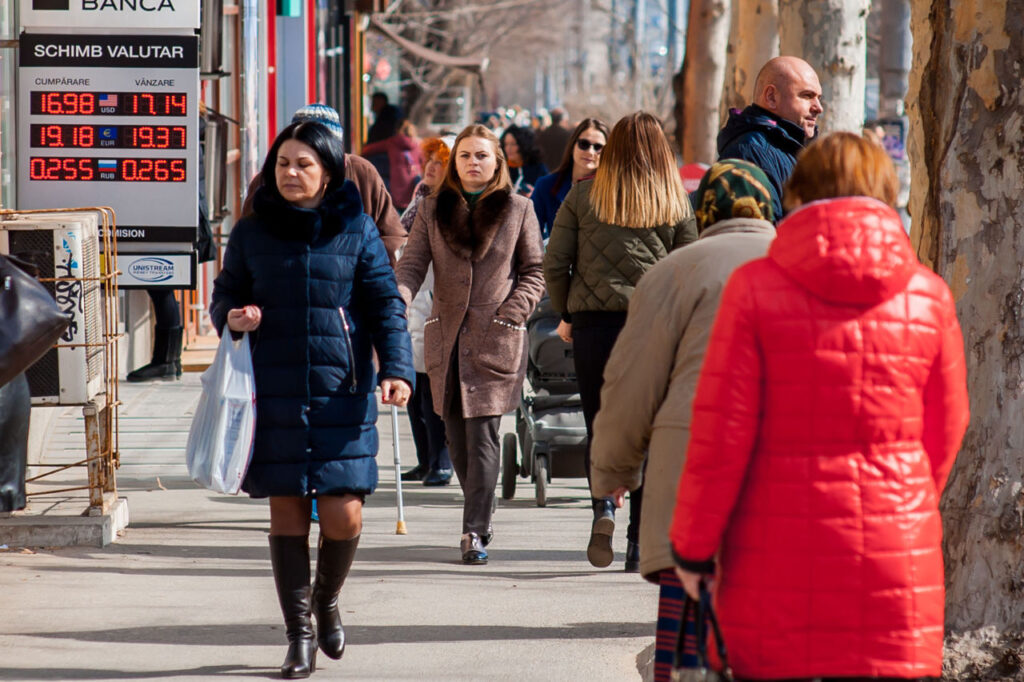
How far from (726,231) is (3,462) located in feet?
13.1

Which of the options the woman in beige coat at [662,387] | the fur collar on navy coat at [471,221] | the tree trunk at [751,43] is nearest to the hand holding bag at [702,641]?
the woman in beige coat at [662,387]

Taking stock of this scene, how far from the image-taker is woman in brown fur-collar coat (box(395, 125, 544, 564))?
716 cm

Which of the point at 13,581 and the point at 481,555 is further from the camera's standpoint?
the point at 481,555

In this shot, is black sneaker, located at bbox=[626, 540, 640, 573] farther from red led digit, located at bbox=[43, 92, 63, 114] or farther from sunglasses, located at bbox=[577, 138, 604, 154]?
red led digit, located at bbox=[43, 92, 63, 114]

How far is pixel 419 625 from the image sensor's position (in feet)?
19.9

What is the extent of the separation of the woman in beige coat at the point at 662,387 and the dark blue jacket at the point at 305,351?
1.39m

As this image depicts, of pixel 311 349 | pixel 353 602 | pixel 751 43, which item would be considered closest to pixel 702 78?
pixel 751 43

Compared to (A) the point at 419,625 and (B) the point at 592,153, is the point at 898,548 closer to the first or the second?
(A) the point at 419,625

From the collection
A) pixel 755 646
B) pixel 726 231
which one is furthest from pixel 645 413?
pixel 755 646

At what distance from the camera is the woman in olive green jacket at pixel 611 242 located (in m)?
6.57

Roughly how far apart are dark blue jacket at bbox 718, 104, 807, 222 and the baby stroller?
7.63 feet

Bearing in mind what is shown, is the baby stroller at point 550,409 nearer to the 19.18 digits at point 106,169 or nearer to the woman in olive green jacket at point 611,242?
the woman in olive green jacket at point 611,242

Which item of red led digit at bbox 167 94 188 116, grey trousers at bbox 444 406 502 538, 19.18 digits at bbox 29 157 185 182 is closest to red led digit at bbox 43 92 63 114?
19.18 digits at bbox 29 157 185 182

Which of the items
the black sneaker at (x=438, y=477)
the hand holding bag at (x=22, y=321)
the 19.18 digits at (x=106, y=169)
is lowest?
the black sneaker at (x=438, y=477)
